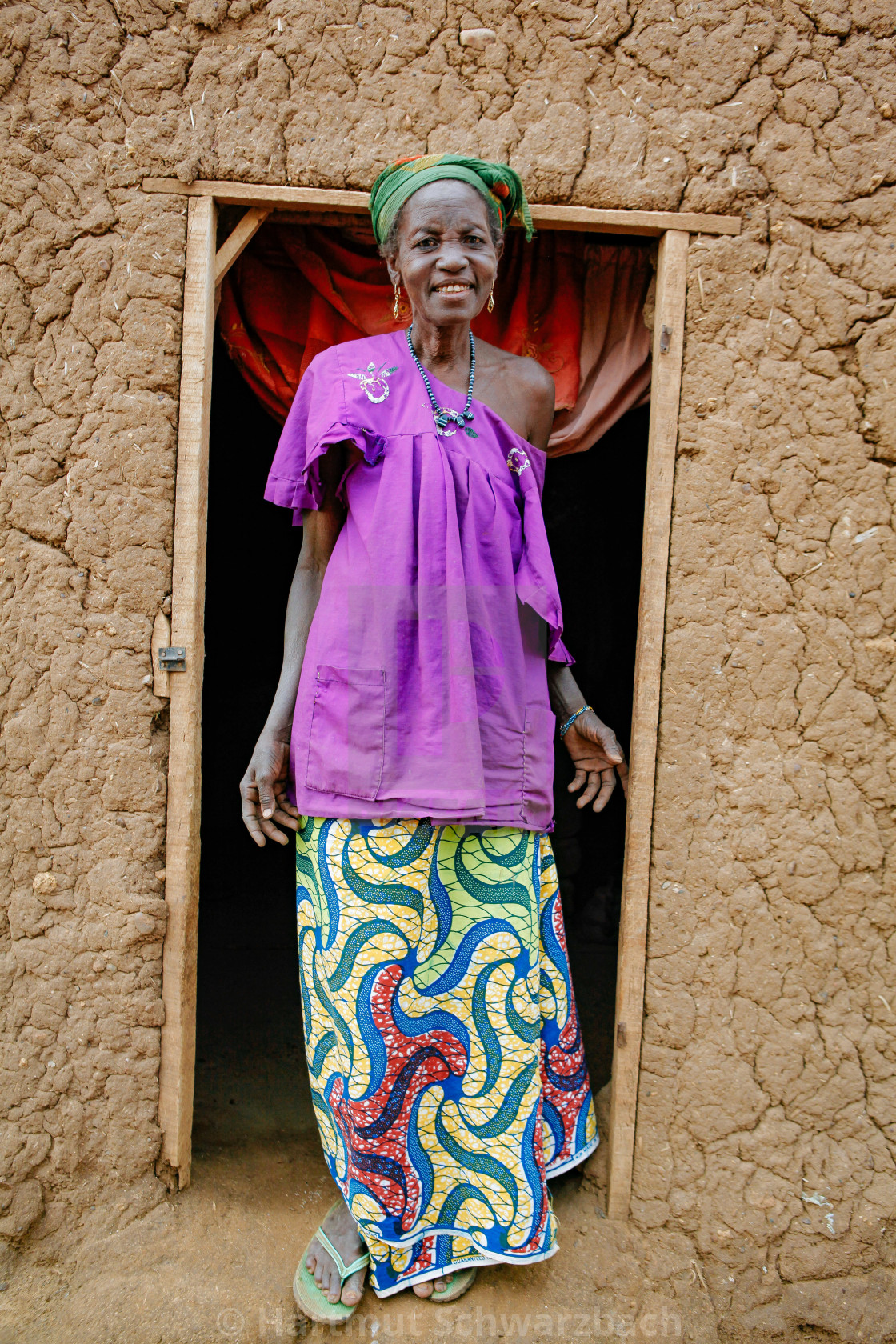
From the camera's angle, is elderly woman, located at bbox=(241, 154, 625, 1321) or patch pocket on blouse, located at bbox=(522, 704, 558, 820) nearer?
elderly woman, located at bbox=(241, 154, 625, 1321)

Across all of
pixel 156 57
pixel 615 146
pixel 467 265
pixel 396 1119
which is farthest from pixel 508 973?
pixel 156 57

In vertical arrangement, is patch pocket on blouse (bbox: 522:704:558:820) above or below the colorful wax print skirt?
above

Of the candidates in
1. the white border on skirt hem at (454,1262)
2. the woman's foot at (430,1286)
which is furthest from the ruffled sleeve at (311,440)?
the woman's foot at (430,1286)

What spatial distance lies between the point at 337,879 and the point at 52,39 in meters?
2.11

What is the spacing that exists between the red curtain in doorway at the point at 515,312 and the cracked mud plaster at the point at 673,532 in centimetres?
35

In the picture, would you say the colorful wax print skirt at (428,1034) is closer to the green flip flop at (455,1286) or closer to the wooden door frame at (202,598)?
the green flip flop at (455,1286)

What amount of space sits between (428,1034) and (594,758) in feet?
2.67

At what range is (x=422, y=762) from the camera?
207 centimetres

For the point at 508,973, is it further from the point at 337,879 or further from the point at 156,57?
the point at 156,57

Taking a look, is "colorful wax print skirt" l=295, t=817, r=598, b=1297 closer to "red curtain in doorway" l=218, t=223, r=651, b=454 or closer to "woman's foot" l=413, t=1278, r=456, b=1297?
"woman's foot" l=413, t=1278, r=456, b=1297

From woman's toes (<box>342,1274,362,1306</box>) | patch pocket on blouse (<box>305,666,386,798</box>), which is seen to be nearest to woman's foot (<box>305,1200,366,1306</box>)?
woman's toes (<box>342,1274,362,1306</box>)

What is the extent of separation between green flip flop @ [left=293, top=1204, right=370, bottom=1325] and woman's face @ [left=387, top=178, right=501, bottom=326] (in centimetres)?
225

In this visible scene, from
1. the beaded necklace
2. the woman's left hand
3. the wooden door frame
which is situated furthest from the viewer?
the woman's left hand

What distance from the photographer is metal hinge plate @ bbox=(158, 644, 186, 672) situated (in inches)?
91.0
